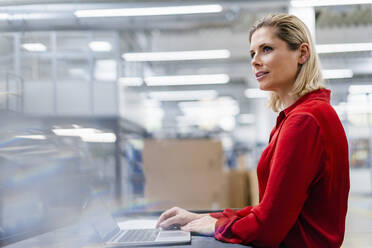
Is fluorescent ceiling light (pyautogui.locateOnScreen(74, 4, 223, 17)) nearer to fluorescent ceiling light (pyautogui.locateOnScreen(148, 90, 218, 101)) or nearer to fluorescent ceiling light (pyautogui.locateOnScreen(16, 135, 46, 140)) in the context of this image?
fluorescent ceiling light (pyautogui.locateOnScreen(16, 135, 46, 140))

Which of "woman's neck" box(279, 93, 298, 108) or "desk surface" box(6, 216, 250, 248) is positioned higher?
"woman's neck" box(279, 93, 298, 108)

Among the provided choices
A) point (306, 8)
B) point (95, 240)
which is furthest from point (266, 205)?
point (306, 8)

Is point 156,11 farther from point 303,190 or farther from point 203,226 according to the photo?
point 303,190

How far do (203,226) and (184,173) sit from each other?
1.90 metres

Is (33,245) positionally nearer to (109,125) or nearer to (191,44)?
(109,125)

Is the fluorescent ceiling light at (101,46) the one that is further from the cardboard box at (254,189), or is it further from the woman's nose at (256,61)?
the woman's nose at (256,61)

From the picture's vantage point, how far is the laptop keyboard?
3.01ft

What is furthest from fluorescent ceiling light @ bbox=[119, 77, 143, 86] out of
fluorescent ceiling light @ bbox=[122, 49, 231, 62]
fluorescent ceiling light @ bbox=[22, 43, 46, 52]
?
fluorescent ceiling light @ bbox=[122, 49, 231, 62]

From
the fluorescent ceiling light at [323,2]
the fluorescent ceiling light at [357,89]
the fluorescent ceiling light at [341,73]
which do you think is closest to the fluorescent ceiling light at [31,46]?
the fluorescent ceiling light at [323,2]

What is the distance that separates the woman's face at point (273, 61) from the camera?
0.96m

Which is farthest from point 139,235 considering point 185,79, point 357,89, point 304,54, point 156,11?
point 357,89

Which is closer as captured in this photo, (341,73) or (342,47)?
(342,47)

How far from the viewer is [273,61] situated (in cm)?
96

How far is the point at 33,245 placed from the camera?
82 cm
